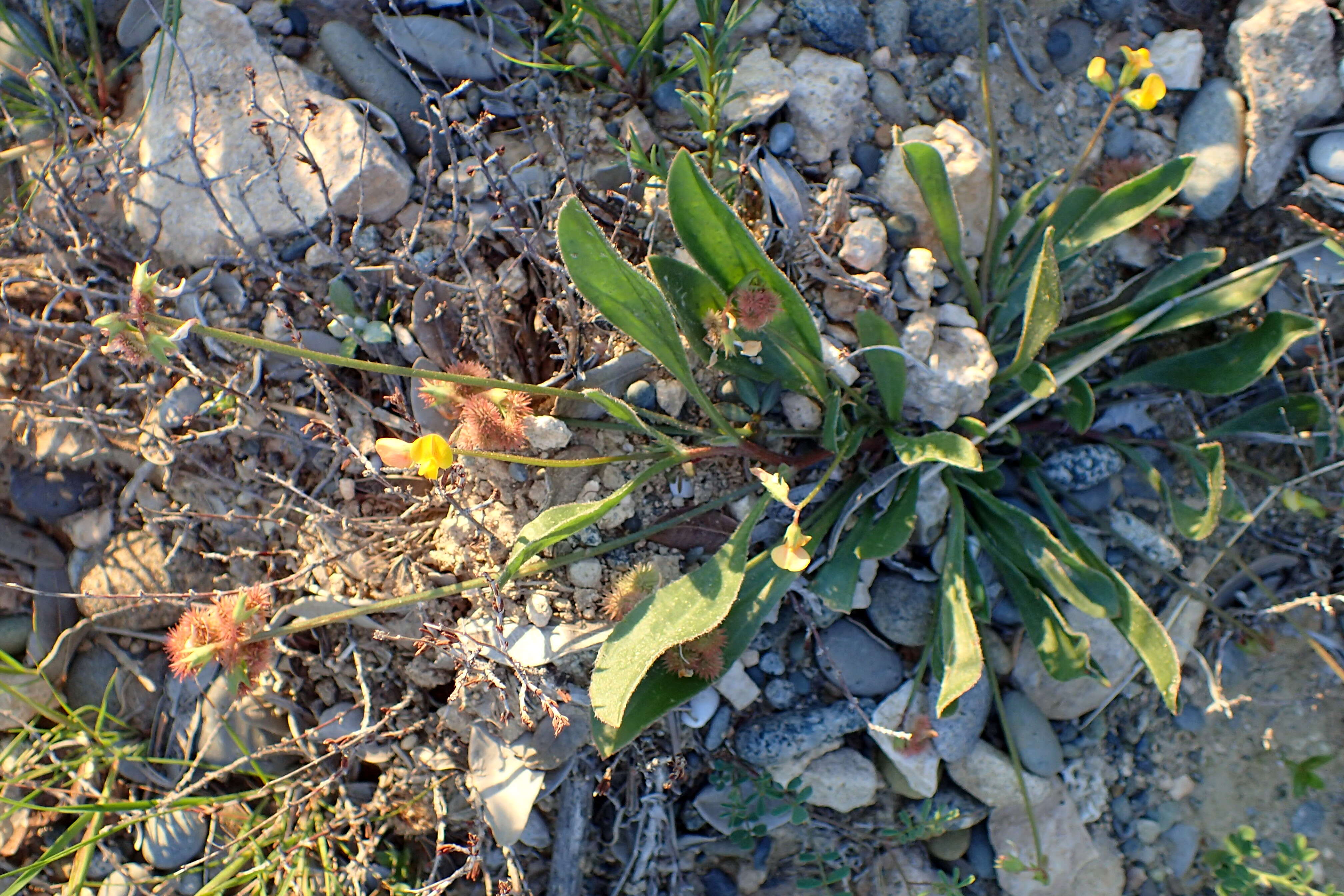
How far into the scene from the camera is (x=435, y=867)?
254cm

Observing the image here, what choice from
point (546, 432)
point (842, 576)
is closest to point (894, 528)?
point (842, 576)

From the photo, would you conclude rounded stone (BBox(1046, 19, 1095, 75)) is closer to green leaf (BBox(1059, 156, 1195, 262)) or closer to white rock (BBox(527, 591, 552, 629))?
green leaf (BBox(1059, 156, 1195, 262))

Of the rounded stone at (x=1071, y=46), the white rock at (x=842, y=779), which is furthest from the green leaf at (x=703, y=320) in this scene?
the rounded stone at (x=1071, y=46)

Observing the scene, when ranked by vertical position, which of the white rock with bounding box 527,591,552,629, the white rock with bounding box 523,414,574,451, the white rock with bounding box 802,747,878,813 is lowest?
the white rock with bounding box 802,747,878,813

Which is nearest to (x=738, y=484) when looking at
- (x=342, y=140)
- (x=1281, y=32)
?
A: (x=342, y=140)

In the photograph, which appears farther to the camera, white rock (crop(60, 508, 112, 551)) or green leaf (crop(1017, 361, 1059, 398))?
white rock (crop(60, 508, 112, 551))

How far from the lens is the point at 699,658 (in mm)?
2438

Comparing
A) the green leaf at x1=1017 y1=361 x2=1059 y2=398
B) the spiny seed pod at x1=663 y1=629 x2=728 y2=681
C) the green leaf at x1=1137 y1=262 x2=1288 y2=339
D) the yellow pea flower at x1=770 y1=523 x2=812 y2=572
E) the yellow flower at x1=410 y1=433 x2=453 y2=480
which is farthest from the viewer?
the green leaf at x1=1137 y1=262 x2=1288 y2=339

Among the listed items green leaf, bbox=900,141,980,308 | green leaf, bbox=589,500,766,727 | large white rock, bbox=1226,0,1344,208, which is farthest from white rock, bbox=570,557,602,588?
large white rock, bbox=1226,0,1344,208

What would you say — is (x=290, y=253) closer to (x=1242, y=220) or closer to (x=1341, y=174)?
(x=1242, y=220)

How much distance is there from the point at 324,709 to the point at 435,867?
704 mm

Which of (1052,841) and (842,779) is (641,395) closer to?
(842,779)

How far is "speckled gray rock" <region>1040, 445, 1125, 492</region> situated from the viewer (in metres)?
2.89

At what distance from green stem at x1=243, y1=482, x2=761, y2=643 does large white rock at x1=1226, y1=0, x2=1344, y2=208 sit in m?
1.98
